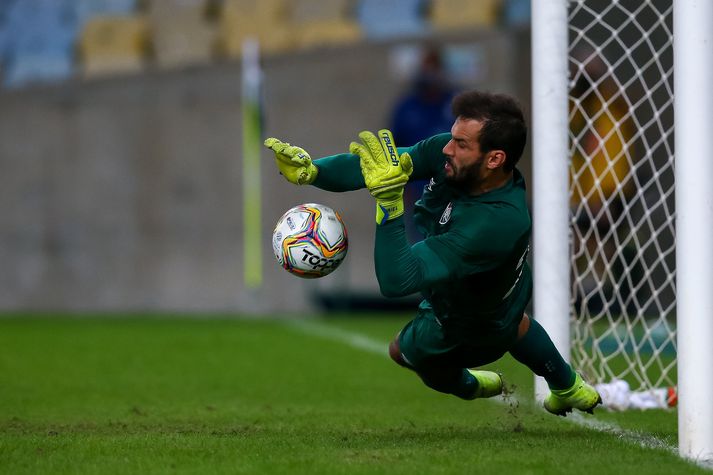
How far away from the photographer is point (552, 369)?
518 cm

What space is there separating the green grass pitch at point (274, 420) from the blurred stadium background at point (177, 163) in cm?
476

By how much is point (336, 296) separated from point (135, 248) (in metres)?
2.63

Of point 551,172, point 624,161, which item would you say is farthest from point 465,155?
point 624,161

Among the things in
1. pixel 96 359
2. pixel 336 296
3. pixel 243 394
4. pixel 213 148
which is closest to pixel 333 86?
pixel 213 148

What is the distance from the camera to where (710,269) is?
14.0 ft

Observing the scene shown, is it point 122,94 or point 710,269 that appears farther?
point 122,94

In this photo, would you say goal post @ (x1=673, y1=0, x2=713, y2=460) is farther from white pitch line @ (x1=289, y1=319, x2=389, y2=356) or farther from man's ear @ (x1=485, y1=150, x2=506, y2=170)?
white pitch line @ (x1=289, y1=319, x2=389, y2=356)

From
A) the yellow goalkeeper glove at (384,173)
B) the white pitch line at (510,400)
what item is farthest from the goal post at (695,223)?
the yellow goalkeeper glove at (384,173)

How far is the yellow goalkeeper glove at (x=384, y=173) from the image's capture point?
14.3 ft

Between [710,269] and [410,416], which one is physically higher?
[710,269]

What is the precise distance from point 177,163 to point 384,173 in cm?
1110

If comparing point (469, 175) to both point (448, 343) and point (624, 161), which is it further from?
point (624, 161)

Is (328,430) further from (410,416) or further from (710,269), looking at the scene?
(710,269)

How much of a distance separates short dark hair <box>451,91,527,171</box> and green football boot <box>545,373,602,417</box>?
1173 mm
